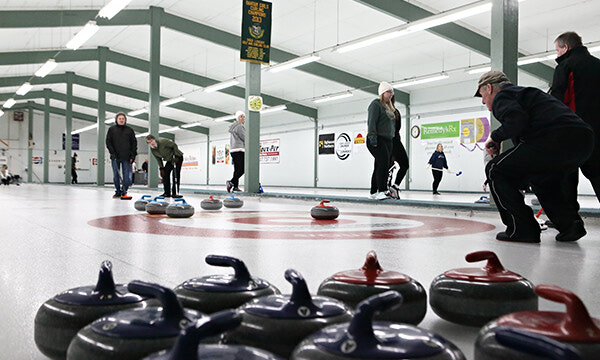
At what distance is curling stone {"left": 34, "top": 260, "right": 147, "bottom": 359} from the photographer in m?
0.94

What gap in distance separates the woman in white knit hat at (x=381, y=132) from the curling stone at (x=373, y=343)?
Result: 6.09 m

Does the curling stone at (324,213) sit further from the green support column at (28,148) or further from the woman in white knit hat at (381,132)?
the green support column at (28,148)

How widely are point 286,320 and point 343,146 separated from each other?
22.2 m

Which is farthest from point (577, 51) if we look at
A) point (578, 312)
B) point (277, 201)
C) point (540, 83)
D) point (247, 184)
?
point (540, 83)

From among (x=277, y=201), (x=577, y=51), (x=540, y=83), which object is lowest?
(x=277, y=201)

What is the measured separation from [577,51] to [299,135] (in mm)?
22112

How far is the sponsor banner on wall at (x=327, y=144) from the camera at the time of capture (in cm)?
2355

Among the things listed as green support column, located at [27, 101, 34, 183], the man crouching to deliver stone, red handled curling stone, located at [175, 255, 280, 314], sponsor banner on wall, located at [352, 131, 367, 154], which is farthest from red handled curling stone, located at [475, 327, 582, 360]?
green support column, located at [27, 101, 34, 183]

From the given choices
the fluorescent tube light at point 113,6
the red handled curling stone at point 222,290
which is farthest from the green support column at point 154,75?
the red handled curling stone at point 222,290

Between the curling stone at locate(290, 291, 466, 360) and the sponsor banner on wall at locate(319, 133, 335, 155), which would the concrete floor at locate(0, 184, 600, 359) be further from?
the sponsor banner on wall at locate(319, 133, 335, 155)

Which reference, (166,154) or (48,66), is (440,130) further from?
(48,66)

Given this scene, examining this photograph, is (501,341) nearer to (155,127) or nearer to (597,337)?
(597,337)

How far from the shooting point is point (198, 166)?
34281 mm

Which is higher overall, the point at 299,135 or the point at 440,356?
the point at 299,135
